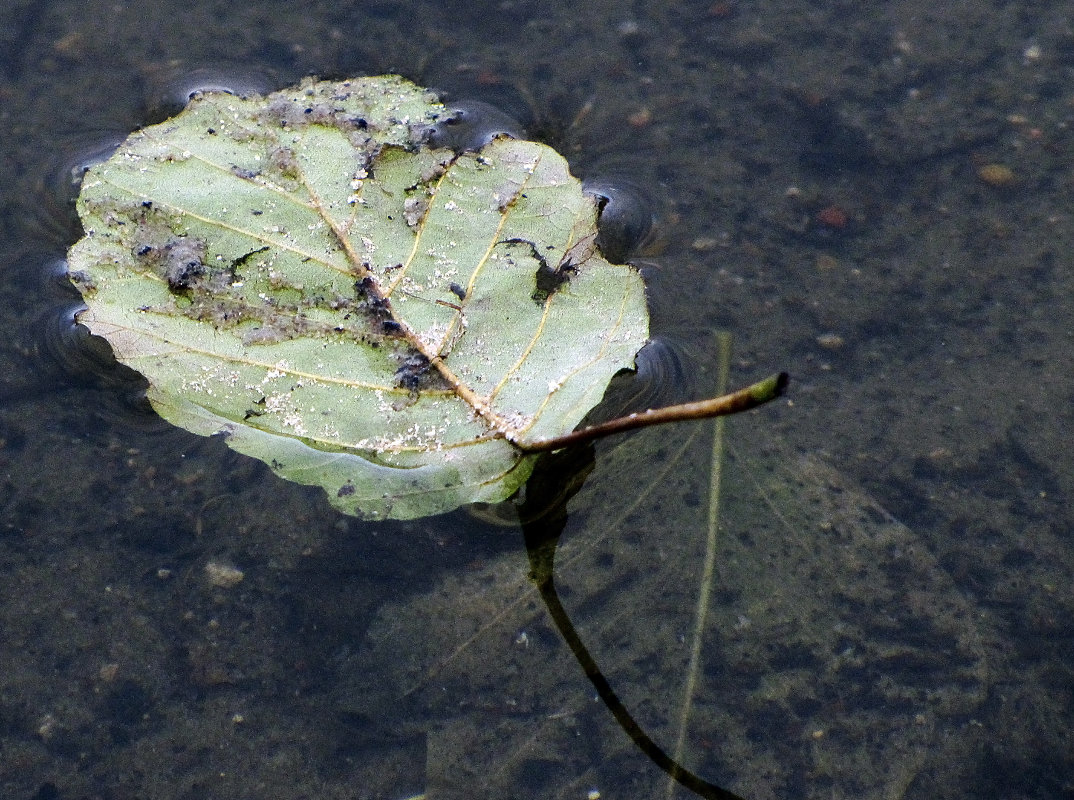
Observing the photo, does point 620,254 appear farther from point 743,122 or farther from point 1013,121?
point 1013,121

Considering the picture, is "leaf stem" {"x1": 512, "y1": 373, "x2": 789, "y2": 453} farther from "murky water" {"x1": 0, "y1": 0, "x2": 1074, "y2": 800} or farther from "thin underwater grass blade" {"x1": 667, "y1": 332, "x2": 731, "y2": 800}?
"thin underwater grass blade" {"x1": 667, "y1": 332, "x2": 731, "y2": 800}

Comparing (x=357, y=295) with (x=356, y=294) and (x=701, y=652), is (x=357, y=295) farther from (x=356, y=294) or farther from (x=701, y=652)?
(x=701, y=652)

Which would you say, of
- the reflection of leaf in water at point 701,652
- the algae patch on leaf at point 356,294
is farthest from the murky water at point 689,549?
the algae patch on leaf at point 356,294

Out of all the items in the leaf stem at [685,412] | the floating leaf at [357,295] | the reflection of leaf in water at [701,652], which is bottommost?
the reflection of leaf in water at [701,652]

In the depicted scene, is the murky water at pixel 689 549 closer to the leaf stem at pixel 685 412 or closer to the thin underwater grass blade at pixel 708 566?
the thin underwater grass blade at pixel 708 566

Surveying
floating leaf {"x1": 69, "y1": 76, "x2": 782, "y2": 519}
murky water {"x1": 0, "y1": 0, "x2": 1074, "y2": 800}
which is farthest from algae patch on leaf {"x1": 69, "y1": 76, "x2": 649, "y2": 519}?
murky water {"x1": 0, "y1": 0, "x2": 1074, "y2": 800}

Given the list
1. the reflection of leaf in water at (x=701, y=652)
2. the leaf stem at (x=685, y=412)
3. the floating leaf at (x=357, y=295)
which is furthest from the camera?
the floating leaf at (x=357, y=295)
